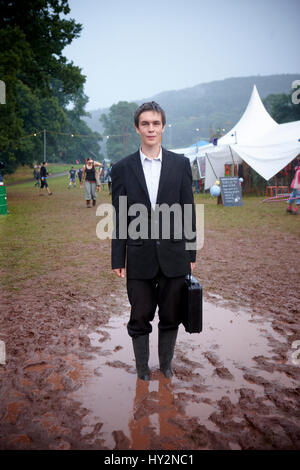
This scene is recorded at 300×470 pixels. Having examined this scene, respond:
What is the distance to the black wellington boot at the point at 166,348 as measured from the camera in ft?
9.82

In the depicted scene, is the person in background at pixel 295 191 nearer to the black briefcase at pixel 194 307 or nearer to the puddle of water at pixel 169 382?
the puddle of water at pixel 169 382

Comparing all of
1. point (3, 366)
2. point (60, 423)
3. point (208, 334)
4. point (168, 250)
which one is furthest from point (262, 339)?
point (3, 366)

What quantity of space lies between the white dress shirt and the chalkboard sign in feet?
46.8

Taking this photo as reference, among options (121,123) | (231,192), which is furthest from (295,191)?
(121,123)

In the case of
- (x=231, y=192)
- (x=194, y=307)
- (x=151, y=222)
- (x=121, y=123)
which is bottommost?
(x=194, y=307)

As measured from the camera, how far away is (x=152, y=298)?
2865 mm

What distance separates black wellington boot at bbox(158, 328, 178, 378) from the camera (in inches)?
118

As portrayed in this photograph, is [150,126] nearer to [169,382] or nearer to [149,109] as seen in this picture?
[149,109]

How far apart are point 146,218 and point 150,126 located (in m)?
0.70

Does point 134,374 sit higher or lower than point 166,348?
lower

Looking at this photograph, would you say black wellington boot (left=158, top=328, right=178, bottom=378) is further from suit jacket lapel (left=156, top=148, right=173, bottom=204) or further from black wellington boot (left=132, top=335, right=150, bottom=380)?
suit jacket lapel (left=156, top=148, right=173, bottom=204)

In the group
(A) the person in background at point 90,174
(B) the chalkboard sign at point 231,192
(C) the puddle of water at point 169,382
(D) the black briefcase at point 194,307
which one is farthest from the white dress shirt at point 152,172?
(B) the chalkboard sign at point 231,192

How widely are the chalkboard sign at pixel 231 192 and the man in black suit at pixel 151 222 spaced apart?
14.2 metres

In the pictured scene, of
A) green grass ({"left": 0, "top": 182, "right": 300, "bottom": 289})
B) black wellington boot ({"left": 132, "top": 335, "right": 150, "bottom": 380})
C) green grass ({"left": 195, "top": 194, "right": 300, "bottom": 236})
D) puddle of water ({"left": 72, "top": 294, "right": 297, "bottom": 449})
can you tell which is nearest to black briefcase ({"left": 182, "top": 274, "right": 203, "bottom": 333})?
black wellington boot ({"left": 132, "top": 335, "right": 150, "bottom": 380})
